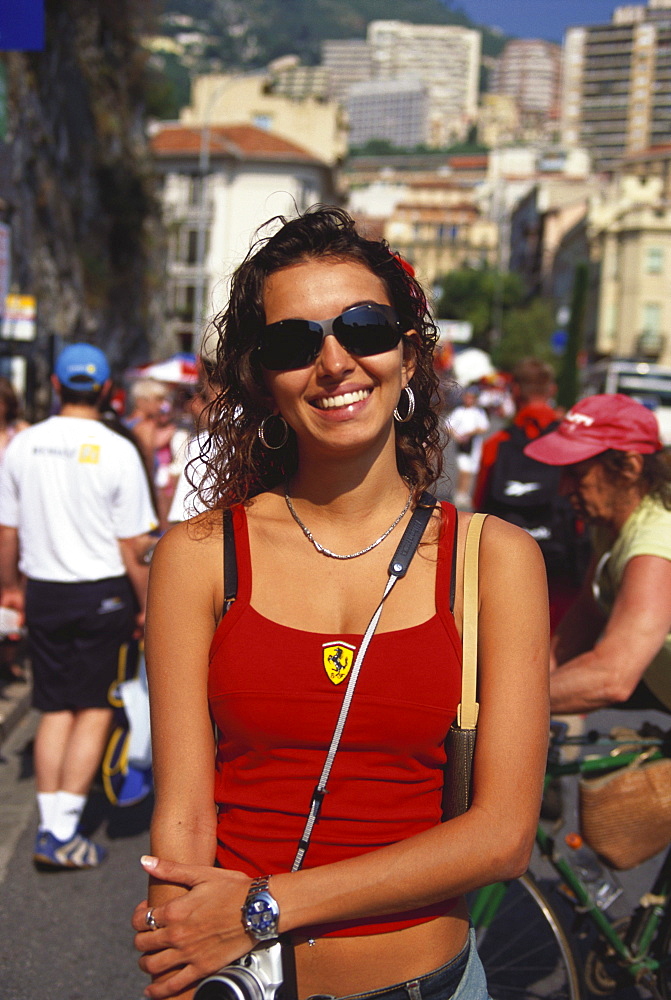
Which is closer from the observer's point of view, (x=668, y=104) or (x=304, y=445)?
(x=304, y=445)

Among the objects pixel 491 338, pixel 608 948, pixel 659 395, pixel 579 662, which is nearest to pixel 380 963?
pixel 579 662

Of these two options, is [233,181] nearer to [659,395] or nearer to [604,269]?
[604,269]

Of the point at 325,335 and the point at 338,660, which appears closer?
the point at 338,660

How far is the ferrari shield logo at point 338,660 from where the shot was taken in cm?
179

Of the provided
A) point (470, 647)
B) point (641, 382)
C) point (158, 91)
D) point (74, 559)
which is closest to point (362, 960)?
point (470, 647)

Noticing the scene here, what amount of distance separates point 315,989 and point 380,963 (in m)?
0.12

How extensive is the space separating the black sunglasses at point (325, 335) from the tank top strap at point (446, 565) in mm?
331

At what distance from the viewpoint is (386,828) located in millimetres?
1784

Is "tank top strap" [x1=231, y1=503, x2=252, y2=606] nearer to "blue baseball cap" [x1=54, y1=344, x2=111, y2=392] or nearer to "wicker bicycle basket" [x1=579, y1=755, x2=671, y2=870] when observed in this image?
"wicker bicycle basket" [x1=579, y1=755, x2=671, y2=870]

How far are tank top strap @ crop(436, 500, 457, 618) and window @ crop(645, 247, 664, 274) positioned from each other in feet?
219

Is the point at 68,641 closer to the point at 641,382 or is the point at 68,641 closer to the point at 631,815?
the point at 631,815

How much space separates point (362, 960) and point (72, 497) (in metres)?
3.71

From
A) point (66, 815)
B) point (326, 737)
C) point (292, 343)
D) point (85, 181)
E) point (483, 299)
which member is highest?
point (85, 181)

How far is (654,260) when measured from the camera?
213ft
